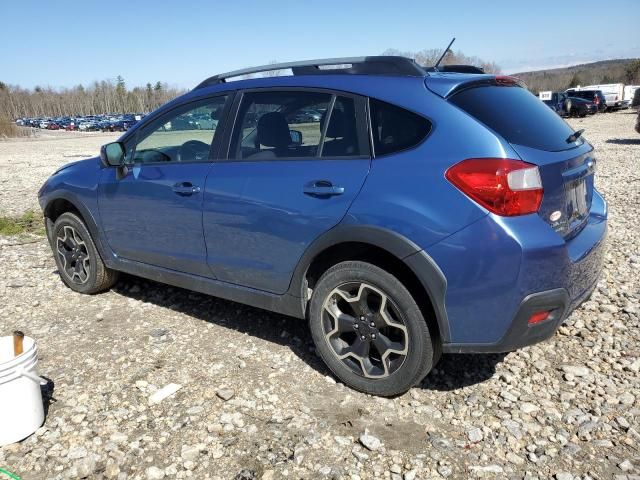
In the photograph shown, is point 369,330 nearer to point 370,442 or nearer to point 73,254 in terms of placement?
point 370,442

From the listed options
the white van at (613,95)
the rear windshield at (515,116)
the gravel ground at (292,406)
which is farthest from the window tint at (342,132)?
the white van at (613,95)

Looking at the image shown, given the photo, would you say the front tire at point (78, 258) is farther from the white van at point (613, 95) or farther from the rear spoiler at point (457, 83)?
the white van at point (613, 95)

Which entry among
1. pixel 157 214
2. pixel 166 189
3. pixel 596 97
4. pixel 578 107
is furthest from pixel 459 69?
pixel 596 97

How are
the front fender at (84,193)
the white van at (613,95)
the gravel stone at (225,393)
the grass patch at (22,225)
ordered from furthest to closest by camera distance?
the white van at (613,95)
the grass patch at (22,225)
the front fender at (84,193)
the gravel stone at (225,393)

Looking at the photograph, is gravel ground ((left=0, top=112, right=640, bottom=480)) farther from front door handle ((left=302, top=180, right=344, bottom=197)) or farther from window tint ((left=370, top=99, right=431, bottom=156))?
window tint ((left=370, top=99, right=431, bottom=156))

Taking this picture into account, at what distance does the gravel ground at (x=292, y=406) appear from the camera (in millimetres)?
2672

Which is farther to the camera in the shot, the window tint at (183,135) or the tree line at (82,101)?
the tree line at (82,101)

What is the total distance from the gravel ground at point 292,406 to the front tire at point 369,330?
0.17m

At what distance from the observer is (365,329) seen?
3.14 meters

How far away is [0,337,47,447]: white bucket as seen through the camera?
2750 mm

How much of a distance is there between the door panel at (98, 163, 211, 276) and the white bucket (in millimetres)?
1259

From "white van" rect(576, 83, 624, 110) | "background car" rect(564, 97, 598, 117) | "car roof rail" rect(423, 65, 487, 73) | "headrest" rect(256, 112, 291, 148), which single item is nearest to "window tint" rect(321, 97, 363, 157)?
"headrest" rect(256, 112, 291, 148)

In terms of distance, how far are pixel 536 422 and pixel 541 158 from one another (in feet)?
4.61

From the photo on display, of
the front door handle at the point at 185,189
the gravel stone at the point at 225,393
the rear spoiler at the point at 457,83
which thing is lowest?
the gravel stone at the point at 225,393
